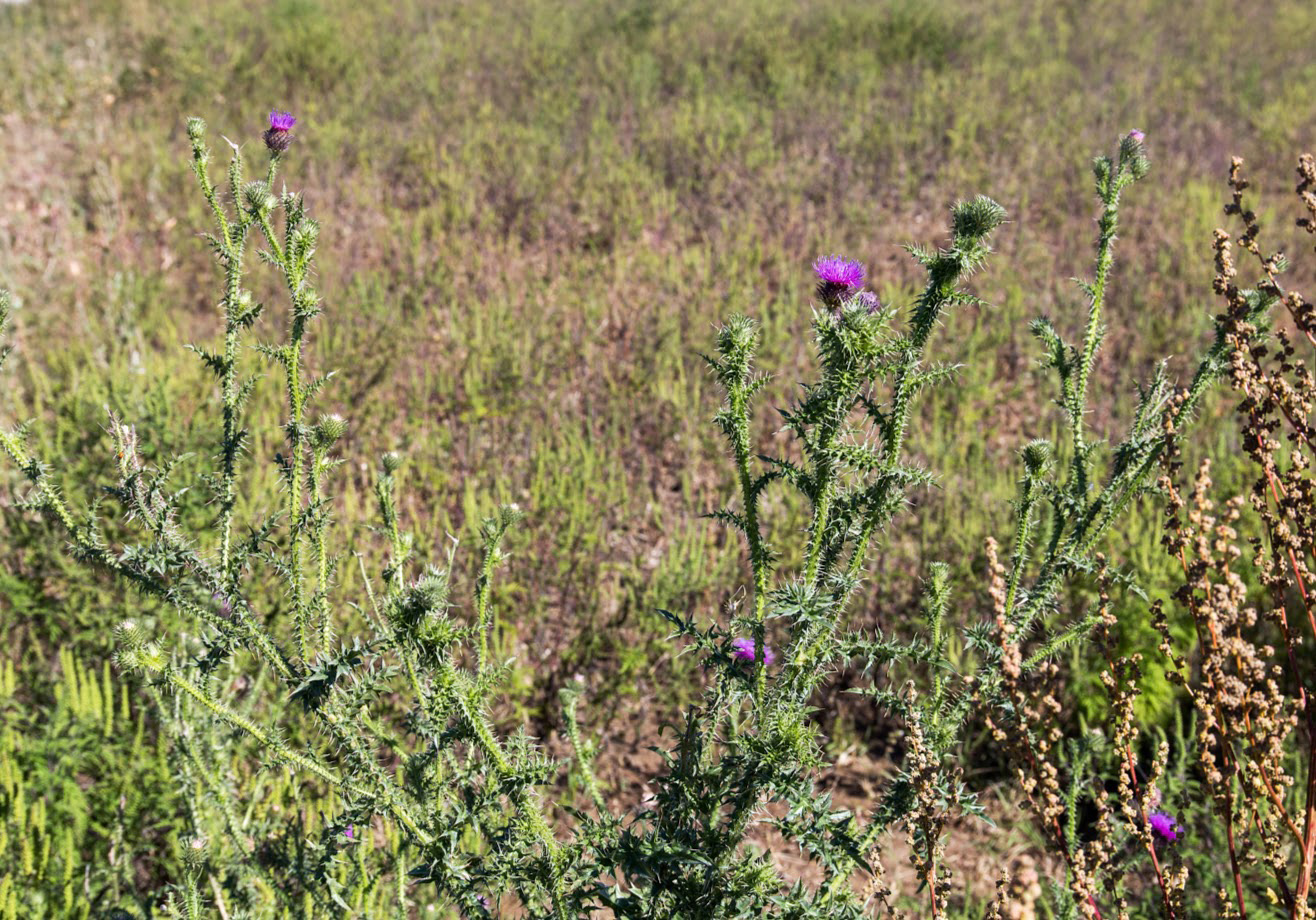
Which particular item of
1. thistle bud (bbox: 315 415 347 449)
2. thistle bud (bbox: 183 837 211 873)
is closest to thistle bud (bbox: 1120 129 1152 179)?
thistle bud (bbox: 315 415 347 449)

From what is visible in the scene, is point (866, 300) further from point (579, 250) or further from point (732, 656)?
point (579, 250)

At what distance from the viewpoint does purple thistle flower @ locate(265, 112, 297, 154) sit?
175 cm

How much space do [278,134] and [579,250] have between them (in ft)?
11.6

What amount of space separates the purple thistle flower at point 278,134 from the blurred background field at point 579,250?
1468 millimetres

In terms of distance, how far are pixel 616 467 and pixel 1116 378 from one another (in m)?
2.27

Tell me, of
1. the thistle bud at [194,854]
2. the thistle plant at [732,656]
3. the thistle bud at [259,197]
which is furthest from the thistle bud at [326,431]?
the thistle bud at [194,854]

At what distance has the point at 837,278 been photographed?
5.22 feet

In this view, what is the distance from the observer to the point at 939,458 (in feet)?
12.2

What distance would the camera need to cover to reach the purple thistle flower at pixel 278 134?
175cm

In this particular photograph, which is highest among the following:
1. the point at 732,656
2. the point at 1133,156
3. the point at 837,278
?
the point at 1133,156

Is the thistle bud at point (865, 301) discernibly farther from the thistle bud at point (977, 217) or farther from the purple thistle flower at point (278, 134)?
the purple thistle flower at point (278, 134)

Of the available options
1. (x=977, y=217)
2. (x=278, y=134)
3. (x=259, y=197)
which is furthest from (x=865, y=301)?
(x=278, y=134)

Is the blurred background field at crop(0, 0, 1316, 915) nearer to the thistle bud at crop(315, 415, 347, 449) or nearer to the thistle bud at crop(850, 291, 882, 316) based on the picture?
the thistle bud at crop(315, 415, 347, 449)

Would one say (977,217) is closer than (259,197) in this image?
Yes
